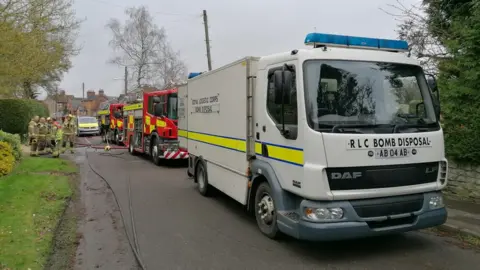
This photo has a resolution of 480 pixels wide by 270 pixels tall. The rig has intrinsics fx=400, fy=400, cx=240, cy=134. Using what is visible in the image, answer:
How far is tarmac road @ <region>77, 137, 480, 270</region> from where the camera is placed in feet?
15.5

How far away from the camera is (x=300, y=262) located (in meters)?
4.79

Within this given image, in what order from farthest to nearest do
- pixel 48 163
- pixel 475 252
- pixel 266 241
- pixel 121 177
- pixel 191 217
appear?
pixel 48 163 < pixel 121 177 < pixel 191 217 < pixel 266 241 < pixel 475 252

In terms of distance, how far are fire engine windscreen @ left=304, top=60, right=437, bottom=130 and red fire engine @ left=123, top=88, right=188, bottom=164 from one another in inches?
314

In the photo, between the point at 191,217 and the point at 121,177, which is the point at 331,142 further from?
the point at 121,177

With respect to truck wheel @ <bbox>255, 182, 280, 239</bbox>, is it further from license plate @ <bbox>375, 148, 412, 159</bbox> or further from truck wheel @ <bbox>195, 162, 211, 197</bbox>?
truck wheel @ <bbox>195, 162, 211, 197</bbox>

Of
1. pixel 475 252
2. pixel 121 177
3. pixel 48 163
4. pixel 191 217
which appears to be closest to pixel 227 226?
pixel 191 217

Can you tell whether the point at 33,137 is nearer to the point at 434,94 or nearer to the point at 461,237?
the point at 434,94

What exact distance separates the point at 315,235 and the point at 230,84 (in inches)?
124

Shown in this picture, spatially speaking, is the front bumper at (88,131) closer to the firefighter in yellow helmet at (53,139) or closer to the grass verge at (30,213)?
the firefighter in yellow helmet at (53,139)

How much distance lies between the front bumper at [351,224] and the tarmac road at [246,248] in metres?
0.38

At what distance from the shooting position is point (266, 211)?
5.64 metres

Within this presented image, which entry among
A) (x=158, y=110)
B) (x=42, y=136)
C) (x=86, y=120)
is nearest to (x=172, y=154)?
(x=158, y=110)

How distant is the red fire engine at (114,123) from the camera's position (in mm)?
22583

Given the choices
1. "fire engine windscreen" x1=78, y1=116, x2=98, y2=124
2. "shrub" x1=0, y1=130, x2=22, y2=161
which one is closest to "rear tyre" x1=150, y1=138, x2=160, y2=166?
"shrub" x1=0, y1=130, x2=22, y2=161
